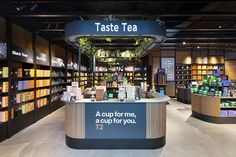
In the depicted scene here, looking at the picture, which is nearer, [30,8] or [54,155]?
[54,155]

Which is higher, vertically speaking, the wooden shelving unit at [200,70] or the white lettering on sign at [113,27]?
the white lettering on sign at [113,27]

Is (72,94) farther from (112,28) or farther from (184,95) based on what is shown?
(184,95)

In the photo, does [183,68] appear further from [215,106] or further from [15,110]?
[15,110]

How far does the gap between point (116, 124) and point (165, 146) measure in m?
1.27

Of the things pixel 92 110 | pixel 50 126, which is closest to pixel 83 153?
pixel 92 110

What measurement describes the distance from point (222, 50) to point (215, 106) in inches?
399

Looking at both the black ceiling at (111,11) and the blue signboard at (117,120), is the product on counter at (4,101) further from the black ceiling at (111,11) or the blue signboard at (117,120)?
the blue signboard at (117,120)

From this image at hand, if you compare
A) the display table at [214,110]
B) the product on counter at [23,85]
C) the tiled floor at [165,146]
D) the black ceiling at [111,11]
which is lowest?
the tiled floor at [165,146]

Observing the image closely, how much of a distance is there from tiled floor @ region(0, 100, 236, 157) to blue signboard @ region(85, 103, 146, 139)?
39 cm

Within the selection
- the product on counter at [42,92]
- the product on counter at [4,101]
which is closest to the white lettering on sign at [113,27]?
the product on counter at [4,101]

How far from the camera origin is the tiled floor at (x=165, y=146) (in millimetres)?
4543

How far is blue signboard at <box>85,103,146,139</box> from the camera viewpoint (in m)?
4.93

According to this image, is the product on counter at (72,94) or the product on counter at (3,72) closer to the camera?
the product on counter at (72,94)

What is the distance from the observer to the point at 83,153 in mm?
4605
